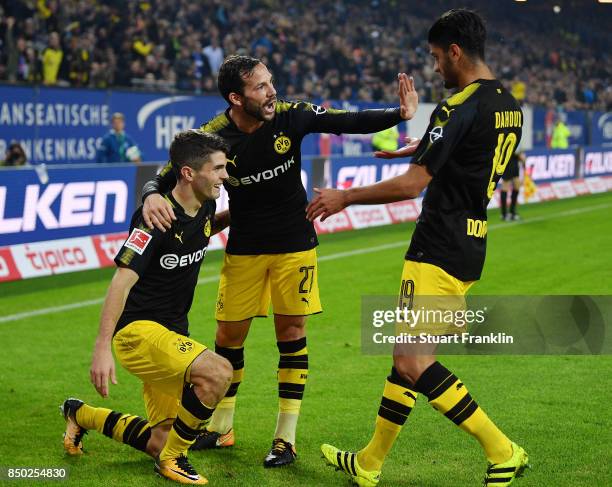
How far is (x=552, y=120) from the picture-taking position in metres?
32.7

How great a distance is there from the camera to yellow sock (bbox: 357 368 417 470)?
15.1ft

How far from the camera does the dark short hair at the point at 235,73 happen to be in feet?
16.9

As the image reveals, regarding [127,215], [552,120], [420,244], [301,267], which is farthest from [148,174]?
[552,120]

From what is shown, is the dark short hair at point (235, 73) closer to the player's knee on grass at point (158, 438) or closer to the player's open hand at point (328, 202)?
the player's open hand at point (328, 202)

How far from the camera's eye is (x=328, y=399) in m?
6.47

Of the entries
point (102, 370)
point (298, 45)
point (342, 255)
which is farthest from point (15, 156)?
point (298, 45)

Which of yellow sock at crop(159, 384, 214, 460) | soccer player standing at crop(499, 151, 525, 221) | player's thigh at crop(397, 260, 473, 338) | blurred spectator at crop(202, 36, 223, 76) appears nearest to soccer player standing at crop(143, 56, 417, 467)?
yellow sock at crop(159, 384, 214, 460)

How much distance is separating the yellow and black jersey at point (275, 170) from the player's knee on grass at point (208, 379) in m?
0.94

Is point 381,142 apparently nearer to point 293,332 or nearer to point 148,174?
point 148,174

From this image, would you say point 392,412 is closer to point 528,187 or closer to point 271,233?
point 271,233

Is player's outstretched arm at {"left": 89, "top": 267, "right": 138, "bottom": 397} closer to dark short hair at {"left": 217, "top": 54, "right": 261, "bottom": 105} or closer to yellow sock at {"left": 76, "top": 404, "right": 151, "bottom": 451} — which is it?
yellow sock at {"left": 76, "top": 404, "right": 151, "bottom": 451}

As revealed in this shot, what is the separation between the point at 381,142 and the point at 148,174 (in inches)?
366

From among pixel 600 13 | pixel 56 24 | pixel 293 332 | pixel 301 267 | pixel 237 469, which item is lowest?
pixel 237 469

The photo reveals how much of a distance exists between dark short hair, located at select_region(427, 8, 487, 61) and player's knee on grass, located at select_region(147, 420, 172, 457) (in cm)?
238
